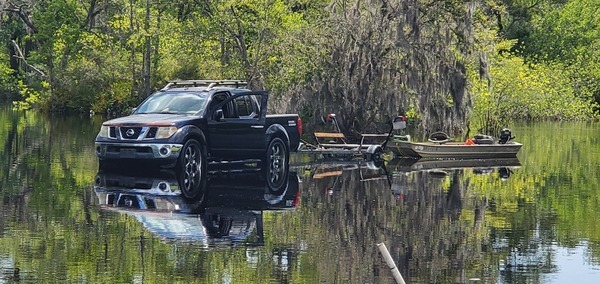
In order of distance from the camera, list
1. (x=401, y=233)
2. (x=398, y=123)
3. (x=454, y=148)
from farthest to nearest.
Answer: (x=454, y=148) < (x=398, y=123) < (x=401, y=233)

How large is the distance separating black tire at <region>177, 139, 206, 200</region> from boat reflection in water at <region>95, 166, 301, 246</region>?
0.16m

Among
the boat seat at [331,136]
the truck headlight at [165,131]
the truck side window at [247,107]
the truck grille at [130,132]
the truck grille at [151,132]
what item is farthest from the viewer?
the boat seat at [331,136]

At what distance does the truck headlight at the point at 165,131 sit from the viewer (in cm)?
1811

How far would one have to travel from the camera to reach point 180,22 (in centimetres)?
4259

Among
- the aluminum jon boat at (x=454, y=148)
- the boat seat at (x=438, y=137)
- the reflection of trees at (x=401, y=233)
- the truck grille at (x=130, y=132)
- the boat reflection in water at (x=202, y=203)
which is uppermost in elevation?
the truck grille at (x=130, y=132)

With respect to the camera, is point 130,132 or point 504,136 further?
point 504,136

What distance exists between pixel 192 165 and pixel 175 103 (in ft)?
6.44

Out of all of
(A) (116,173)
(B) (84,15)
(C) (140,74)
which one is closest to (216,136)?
(A) (116,173)

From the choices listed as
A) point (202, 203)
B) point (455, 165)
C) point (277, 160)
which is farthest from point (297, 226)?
point (455, 165)

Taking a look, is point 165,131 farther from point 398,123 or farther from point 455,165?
point 455,165

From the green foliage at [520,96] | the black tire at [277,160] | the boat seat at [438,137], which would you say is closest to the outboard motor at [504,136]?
the boat seat at [438,137]

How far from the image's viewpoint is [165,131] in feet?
59.6

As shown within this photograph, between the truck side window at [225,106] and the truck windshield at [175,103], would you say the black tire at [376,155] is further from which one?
the truck windshield at [175,103]

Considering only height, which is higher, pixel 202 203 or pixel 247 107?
pixel 247 107
